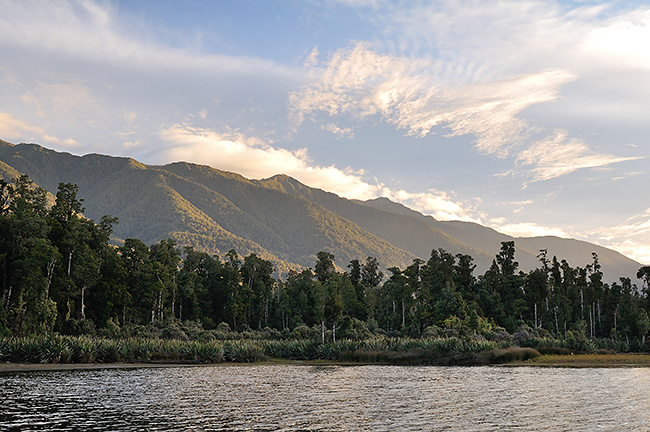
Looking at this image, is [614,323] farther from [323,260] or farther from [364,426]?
[364,426]

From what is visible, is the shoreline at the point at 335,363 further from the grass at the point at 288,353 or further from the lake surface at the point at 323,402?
the lake surface at the point at 323,402

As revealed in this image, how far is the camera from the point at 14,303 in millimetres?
67250

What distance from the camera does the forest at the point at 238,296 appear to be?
70.1m

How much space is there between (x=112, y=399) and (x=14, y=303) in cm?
4654

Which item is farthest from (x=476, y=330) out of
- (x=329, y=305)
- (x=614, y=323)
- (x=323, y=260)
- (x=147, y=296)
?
(x=147, y=296)

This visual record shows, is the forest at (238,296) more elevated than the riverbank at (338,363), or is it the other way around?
the forest at (238,296)

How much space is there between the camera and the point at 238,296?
112 meters

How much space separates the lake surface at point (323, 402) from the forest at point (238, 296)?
3004cm

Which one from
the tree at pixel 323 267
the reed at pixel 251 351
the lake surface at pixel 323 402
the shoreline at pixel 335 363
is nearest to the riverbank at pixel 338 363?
the shoreline at pixel 335 363

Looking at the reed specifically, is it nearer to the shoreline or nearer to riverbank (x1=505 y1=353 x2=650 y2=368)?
the shoreline

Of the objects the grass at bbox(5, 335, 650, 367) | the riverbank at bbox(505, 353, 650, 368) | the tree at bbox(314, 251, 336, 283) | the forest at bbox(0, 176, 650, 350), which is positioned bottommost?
the riverbank at bbox(505, 353, 650, 368)

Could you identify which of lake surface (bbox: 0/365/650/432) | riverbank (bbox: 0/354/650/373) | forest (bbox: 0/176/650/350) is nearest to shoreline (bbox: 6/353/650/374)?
riverbank (bbox: 0/354/650/373)

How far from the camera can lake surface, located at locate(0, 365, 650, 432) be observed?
2233 cm

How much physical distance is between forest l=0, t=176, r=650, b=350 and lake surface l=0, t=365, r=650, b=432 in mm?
30037
